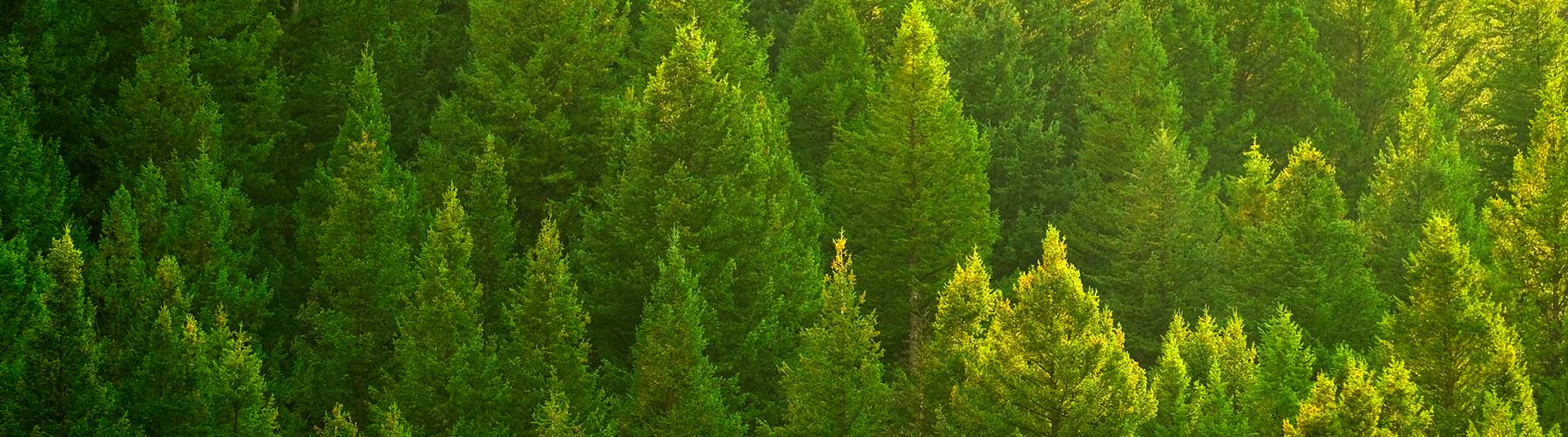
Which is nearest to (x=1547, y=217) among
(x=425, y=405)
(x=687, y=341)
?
(x=687, y=341)

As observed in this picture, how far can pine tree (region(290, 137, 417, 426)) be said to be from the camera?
1196 inches

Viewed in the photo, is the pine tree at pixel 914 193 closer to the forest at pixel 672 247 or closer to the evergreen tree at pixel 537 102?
the forest at pixel 672 247

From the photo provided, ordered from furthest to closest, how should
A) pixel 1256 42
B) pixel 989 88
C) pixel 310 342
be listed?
pixel 1256 42 → pixel 989 88 → pixel 310 342

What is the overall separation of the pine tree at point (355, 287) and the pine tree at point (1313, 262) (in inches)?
979

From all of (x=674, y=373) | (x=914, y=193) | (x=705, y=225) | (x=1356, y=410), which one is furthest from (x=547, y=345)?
(x=1356, y=410)

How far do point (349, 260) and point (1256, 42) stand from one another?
3890 cm

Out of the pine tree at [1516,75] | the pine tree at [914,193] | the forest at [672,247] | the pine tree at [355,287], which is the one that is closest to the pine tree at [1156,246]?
the forest at [672,247]

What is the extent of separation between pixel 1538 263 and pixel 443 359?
30.2 m

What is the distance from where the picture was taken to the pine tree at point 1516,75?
160 ft

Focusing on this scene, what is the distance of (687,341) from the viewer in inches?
1158

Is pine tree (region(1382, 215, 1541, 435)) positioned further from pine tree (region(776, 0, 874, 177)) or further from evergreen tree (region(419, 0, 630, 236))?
evergreen tree (region(419, 0, 630, 236))

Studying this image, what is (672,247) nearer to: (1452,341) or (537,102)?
(537,102)

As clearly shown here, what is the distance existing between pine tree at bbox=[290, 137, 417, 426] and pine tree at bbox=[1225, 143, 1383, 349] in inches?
979

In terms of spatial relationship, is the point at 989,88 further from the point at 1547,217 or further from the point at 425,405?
the point at 425,405
